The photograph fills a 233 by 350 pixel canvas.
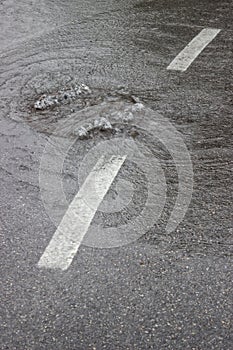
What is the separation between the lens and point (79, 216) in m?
3.79

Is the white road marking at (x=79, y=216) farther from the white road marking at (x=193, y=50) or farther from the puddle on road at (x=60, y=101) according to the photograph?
the white road marking at (x=193, y=50)

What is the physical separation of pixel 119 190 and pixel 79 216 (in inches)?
15.6

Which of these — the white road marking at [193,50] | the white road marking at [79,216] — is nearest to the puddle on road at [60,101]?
the white road marking at [79,216]

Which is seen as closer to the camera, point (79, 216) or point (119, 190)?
point (79, 216)

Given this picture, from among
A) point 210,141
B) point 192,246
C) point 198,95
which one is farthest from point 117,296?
point 198,95

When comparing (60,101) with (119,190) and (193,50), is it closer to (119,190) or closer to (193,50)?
(119,190)

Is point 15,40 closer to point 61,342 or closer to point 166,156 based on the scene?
point 166,156

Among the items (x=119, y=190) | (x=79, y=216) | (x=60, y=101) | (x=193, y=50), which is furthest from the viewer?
(x=193, y=50)

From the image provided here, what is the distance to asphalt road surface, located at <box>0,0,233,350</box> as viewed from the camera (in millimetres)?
3033

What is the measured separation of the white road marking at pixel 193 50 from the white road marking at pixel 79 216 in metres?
1.86

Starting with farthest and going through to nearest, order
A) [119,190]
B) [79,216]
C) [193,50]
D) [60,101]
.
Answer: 1. [193,50]
2. [60,101]
3. [119,190]
4. [79,216]

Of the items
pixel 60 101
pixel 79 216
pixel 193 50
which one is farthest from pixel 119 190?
pixel 193 50

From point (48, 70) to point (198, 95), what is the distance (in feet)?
5.81

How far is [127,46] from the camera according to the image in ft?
20.9
